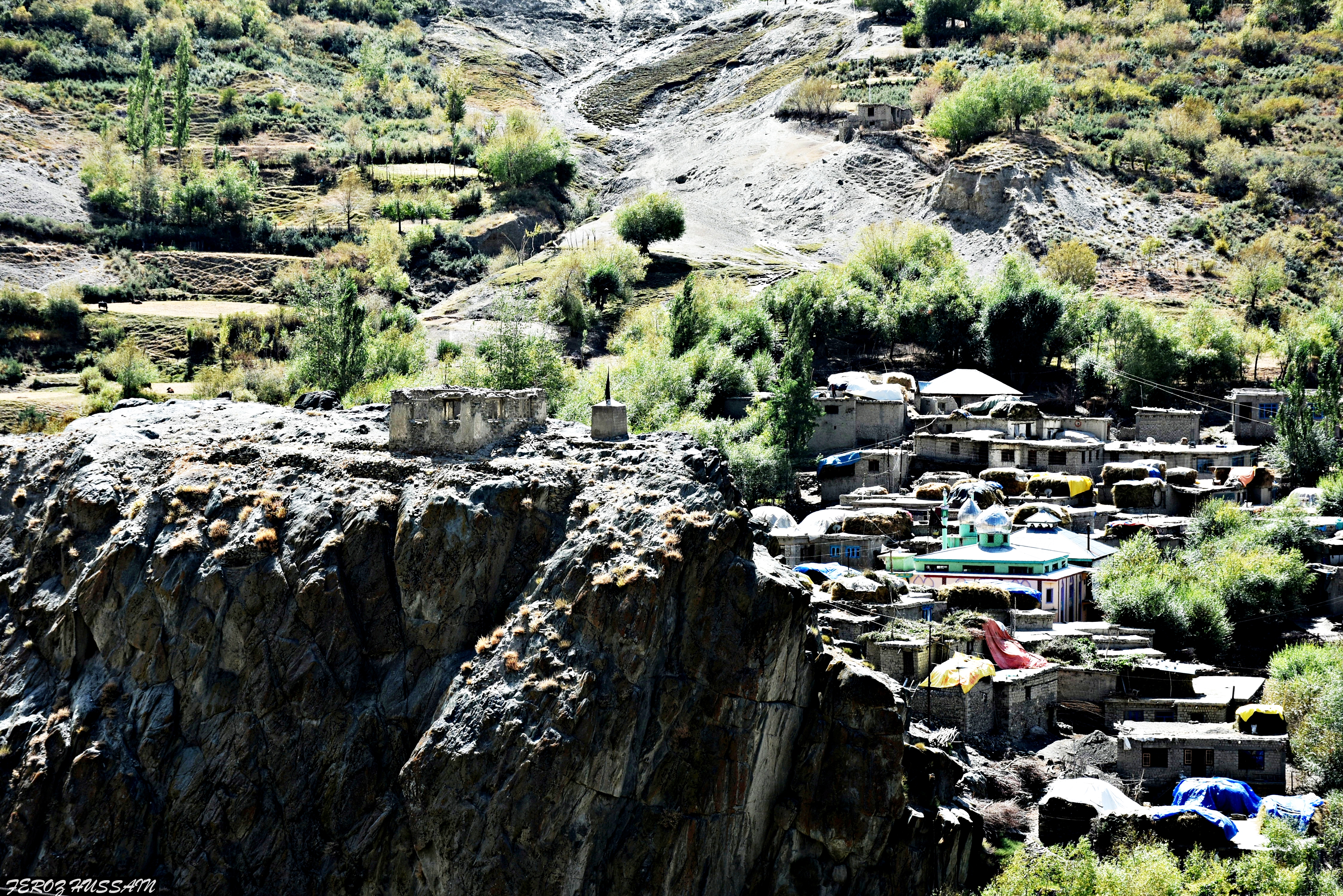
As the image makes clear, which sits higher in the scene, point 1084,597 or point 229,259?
point 229,259

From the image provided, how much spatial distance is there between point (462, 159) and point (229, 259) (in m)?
35.5

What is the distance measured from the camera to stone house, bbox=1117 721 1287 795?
41.5m

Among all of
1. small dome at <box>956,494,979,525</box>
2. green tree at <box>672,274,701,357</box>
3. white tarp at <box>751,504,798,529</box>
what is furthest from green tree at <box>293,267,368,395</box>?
small dome at <box>956,494,979,525</box>

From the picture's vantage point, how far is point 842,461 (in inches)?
2820

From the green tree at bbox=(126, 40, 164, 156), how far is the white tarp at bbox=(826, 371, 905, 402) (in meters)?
78.0

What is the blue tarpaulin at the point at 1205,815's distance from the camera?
37250mm

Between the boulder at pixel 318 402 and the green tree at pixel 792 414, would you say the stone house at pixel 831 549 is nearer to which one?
the green tree at pixel 792 414

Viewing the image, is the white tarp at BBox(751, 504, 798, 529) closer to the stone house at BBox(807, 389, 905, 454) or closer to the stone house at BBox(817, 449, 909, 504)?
the stone house at BBox(817, 449, 909, 504)

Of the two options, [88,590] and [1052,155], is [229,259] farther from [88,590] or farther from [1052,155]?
[88,590]

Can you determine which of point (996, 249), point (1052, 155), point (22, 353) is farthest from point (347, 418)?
point (1052, 155)

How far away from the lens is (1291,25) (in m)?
156

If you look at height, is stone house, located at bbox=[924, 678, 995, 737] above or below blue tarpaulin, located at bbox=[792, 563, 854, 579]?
below

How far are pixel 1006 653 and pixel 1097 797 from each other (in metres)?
9.39

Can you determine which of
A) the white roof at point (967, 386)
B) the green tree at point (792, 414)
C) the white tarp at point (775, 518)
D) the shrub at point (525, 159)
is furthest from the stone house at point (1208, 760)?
the shrub at point (525, 159)
